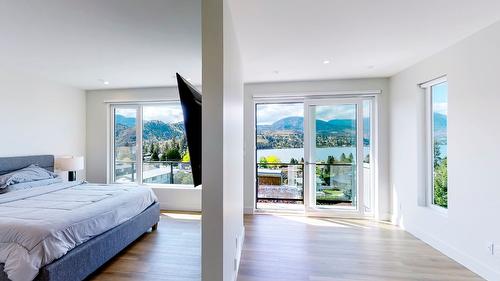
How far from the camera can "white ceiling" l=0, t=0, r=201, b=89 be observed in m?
1.98

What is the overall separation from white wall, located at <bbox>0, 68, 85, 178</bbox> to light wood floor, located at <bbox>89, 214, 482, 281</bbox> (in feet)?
8.17

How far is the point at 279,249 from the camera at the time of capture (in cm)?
299

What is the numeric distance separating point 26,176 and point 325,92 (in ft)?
15.6

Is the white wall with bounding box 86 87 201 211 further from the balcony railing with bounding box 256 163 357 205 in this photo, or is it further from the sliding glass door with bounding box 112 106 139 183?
the balcony railing with bounding box 256 163 357 205

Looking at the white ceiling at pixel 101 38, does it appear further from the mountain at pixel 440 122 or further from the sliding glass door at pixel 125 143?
the mountain at pixel 440 122

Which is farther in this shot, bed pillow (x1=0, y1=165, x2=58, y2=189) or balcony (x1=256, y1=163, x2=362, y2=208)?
balcony (x1=256, y1=163, x2=362, y2=208)

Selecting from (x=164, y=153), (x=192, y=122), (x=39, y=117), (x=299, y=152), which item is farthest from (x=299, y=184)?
(x=39, y=117)

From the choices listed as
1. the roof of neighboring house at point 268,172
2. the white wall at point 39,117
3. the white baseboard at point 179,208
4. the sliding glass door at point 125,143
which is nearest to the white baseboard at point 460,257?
the roof of neighboring house at point 268,172

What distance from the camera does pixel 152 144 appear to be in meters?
4.99

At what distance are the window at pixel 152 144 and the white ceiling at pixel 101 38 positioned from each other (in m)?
1.03

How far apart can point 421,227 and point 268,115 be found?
9.65 ft

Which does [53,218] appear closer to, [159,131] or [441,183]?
[159,131]

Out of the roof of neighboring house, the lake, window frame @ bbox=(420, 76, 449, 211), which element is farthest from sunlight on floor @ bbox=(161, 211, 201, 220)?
window frame @ bbox=(420, 76, 449, 211)

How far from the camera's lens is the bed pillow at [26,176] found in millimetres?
3225
